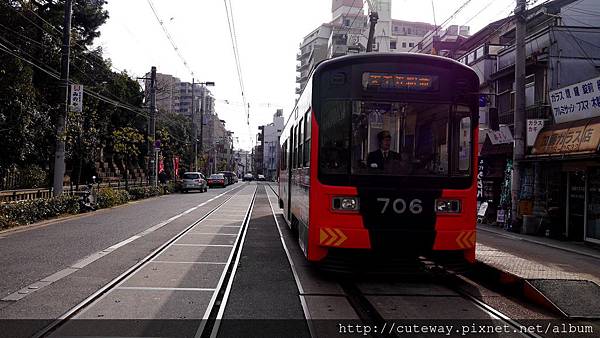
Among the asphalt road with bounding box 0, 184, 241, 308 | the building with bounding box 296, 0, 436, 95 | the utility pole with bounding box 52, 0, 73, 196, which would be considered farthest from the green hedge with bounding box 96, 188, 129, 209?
the building with bounding box 296, 0, 436, 95

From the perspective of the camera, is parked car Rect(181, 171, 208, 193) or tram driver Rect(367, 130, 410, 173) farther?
parked car Rect(181, 171, 208, 193)

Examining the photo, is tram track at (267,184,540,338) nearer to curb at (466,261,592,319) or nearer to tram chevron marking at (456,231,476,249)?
curb at (466,261,592,319)

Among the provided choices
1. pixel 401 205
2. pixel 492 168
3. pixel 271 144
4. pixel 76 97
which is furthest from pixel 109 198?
pixel 271 144

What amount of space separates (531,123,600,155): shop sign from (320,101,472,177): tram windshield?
6891 mm

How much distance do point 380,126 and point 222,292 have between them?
3352mm

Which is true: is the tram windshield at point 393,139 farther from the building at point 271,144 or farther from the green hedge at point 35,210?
the building at point 271,144

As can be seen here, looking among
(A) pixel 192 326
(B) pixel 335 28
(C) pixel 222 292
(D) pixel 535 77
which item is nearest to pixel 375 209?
(C) pixel 222 292

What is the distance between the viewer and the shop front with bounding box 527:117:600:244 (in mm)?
13180

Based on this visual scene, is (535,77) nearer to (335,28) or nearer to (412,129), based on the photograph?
(412,129)

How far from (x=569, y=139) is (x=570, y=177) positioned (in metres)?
1.73

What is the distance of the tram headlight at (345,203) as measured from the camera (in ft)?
23.7

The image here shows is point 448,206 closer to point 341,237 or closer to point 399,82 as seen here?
point 341,237

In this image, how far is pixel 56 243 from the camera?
452 inches

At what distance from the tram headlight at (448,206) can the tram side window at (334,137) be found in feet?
4.69
